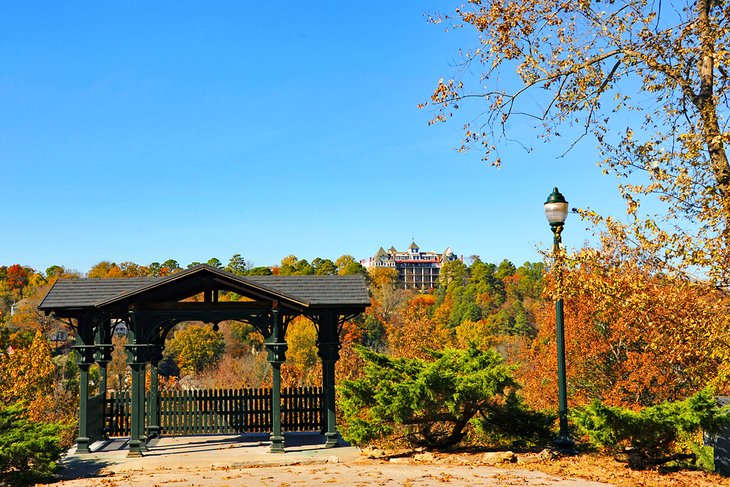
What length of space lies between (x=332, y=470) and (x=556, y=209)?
6.77 meters

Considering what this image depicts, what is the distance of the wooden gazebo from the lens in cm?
1549

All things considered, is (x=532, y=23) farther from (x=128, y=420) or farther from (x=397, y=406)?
(x=128, y=420)

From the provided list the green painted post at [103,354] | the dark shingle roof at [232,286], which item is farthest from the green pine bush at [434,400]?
the green painted post at [103,354]

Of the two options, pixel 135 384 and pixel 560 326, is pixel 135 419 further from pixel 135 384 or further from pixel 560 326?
pixel 560 326

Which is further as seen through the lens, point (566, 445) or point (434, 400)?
point (566, 445)

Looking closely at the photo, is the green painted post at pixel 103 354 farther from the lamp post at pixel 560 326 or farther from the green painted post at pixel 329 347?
the lamp post at pixel 560 326

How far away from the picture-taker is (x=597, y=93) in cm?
1371

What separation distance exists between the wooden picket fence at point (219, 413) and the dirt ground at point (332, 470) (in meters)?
1.79

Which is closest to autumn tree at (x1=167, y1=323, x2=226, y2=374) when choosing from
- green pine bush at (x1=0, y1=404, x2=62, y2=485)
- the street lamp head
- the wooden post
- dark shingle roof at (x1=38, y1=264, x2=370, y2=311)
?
dark shingle roof at (x1=38, y1=264, x2=370, y2=311)

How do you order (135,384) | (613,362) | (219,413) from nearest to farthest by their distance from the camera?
1. (135,384)
2. (219,413)
3. (613,362)

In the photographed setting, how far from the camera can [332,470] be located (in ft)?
44.2

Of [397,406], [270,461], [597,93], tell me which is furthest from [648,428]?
[270,461]

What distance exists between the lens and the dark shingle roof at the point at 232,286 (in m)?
15.3

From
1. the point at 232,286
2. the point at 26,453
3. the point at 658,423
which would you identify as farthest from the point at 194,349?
the point at 658,423
